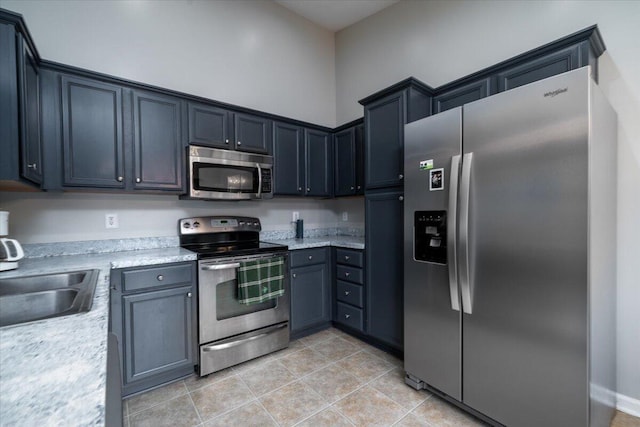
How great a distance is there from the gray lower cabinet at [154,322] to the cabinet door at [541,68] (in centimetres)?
256

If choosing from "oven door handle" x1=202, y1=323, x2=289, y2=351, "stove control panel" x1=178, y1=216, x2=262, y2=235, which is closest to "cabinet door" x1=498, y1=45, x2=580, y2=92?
"stove control panel" x1=178, y1=216, x2=262, y2=235

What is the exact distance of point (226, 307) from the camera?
2.24 m

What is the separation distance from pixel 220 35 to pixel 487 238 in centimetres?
300

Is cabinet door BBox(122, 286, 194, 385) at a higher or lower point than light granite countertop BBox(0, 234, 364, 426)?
lower

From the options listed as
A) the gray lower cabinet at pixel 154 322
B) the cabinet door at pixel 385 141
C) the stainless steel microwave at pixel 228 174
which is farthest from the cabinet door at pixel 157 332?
the cabinet door at pixel 385 141

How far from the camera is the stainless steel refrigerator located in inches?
50.6

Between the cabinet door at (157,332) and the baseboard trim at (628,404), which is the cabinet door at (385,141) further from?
the baseboard trim at (628,404)

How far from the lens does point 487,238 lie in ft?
5.07

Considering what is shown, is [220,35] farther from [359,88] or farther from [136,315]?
[136,315]

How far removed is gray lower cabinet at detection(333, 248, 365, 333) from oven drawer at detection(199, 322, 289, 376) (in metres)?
0.60

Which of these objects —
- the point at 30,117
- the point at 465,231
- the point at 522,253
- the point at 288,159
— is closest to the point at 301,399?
the point at 465,231

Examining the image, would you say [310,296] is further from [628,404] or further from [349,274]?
[628,404]

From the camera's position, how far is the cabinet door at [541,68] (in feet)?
5.50

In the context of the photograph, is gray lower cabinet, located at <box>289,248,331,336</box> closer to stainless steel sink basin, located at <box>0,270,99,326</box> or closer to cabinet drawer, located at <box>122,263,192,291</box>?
cabinet drawer, located at <box>122,263,192,291</box>
